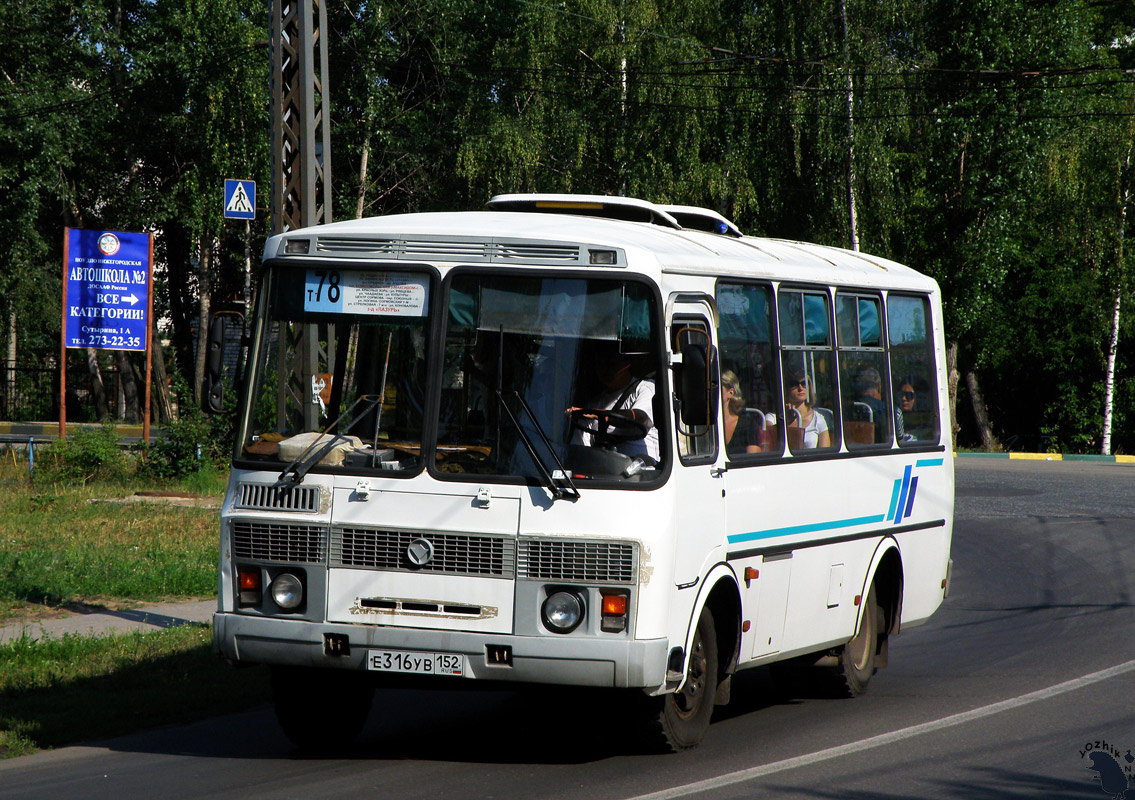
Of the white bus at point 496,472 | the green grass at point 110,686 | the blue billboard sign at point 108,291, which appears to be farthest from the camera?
the blue billboard sign at point 108,291

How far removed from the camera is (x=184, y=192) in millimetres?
41531

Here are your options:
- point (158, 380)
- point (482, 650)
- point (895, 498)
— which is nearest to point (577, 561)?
point (482, 650)

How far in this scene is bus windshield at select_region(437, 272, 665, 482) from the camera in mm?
6793

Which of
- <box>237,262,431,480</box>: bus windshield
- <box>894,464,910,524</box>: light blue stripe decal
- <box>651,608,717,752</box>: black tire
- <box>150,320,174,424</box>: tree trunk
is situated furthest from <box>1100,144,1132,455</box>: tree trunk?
<box>237,262,431,480</box>: bus windshield

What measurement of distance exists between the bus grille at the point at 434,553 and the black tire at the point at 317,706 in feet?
2.67

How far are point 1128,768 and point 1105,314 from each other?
34.8 meters

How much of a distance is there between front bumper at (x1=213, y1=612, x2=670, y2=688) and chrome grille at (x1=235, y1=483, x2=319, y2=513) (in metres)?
0.55

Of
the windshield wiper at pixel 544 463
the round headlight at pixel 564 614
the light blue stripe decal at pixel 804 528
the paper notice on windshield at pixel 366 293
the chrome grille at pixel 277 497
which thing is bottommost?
the round headlight at pixel 564 614

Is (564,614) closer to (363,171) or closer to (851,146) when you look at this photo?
(851,146)

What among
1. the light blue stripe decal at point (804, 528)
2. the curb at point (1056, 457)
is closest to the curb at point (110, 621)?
the light blue stripe decal at point (804, 528)

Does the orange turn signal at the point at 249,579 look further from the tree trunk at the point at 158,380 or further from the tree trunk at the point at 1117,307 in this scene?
the tree trunk at the point at 158,380

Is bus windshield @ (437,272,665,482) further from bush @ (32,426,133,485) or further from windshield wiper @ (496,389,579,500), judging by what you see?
bush @ (32,426,133,485)

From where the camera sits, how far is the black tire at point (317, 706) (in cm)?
739

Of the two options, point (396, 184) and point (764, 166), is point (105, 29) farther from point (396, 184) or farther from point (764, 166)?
point (764, 166)
